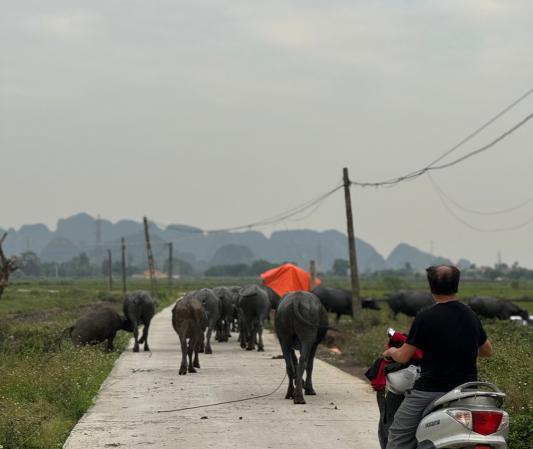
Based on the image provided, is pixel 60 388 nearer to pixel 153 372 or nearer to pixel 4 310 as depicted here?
pixel 153 372

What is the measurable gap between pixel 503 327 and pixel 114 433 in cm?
1210

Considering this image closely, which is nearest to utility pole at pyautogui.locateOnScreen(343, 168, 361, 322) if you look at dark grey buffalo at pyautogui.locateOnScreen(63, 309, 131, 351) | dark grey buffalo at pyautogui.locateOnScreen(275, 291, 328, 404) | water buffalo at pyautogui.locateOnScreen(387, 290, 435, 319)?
water buffalo at pyautogui.locateOnScreen(387, 290, 435, 319)

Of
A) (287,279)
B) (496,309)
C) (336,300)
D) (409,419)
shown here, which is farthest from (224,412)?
(336,300)

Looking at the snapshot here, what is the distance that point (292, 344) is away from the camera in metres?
11.6

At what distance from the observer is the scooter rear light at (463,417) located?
17.1ft

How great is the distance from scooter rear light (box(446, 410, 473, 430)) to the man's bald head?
0.89 m

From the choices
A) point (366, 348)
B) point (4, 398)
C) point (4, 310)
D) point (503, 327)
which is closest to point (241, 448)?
point (4, 398)

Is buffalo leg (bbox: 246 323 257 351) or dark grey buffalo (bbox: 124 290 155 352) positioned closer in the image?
dark grey buffalo (bbox: 124 290 155 352)

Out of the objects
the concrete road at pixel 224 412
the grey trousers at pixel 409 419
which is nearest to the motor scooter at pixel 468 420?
the grey trousers at pixel 409 419

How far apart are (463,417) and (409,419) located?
0.52 m

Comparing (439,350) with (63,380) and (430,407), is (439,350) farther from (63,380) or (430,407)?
(63,380)

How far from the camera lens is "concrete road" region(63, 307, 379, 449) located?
8.37 meters

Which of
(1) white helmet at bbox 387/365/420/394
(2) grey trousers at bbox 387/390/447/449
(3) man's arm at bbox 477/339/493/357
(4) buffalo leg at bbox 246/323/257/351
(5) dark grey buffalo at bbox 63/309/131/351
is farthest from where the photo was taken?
(4) buffalo leg at bbox 246/323/257/351

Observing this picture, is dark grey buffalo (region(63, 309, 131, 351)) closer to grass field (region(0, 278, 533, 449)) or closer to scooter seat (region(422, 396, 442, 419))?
grass field (region(0, 278, 533, 449))
